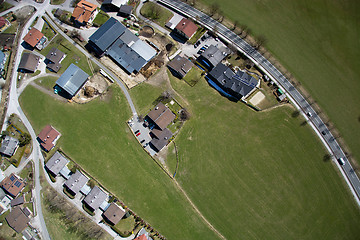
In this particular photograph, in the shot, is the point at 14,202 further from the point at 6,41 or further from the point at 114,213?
the point at 6,41

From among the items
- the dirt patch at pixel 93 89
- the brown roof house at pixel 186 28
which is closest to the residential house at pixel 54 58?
the dirt patch at pixel 93 89

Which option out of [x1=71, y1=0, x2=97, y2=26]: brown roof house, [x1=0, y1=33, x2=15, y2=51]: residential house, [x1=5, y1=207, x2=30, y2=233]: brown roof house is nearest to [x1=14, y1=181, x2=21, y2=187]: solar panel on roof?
[x1=5, y1=207, x2=30, y2=233]: brown roof house

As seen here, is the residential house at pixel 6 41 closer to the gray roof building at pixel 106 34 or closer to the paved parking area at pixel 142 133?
the gray roof building at pixel 106 34

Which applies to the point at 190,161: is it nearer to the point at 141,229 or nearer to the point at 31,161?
the point at 141,229

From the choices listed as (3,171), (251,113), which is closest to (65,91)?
(3,171)

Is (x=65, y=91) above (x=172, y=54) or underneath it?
underneath

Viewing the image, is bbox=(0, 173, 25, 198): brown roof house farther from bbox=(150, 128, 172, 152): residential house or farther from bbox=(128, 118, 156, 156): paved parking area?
bbox=(150, 128, 172, 152): residential house

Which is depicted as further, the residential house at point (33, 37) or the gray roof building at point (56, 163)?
the residential house at point (33, 37)
